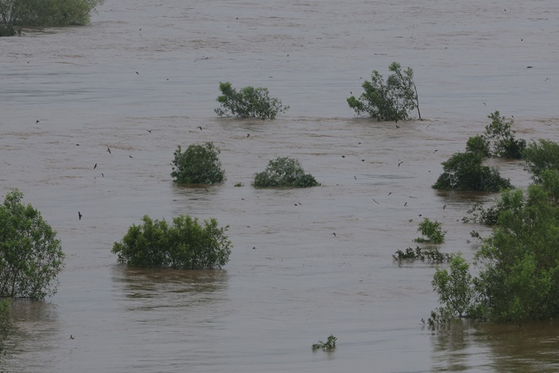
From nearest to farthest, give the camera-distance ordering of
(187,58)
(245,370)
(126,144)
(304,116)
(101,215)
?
(245,370) < (101,215) < (126,144) < (304,116) < (187,58)

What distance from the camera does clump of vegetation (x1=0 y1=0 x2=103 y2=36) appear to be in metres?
61.4

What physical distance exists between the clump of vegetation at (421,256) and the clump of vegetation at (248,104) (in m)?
18.7

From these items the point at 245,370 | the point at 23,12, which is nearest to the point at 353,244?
the point at 245,370

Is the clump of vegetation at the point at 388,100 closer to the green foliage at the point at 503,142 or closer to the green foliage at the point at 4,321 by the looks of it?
the green foliage at the point at 503,142

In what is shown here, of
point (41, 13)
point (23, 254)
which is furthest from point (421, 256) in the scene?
point (41, 13)

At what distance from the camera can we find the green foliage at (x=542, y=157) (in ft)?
81.8

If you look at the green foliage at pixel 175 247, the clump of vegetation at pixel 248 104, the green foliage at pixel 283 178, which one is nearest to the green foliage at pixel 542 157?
the green foliage at pixel 283 178

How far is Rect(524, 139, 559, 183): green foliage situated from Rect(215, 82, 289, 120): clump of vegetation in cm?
1215

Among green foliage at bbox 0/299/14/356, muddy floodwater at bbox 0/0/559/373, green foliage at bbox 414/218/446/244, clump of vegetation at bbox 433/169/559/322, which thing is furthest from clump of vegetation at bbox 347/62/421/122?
green foliage at bbox 0/299/14/356

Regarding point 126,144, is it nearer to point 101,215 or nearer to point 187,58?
point 101,215

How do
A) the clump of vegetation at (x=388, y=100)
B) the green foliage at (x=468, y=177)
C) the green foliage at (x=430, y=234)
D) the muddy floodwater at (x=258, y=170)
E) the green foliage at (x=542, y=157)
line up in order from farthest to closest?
the clump of vegetation at (x=388, y=100) < the green foliage at (x=468, y=177) < the green foliage at (x=542, y=157) < the green foliage at (x=430, y=234) < the muddy floodwater at (x=258, y=170)

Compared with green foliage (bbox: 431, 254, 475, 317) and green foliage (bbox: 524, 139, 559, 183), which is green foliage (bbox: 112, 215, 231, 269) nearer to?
green foliage (bbox: 431, 254, 475, 317)

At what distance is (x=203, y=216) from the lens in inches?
857

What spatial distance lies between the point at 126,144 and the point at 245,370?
791 inches
